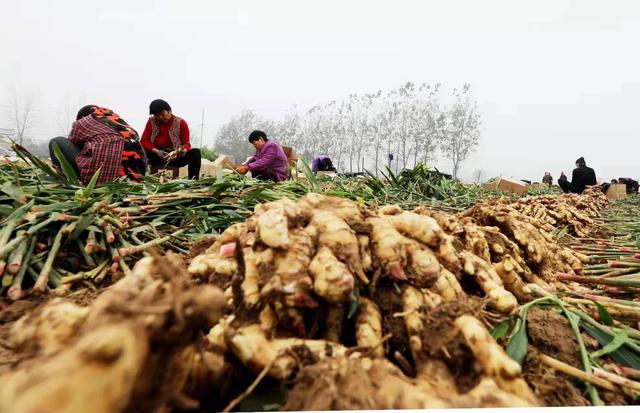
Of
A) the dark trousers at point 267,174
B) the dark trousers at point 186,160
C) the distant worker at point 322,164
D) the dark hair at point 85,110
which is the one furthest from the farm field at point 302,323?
the distant worker at point 322,164

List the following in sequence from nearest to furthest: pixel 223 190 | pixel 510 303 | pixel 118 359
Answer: pixel 118 359, pixel 510 303, pixel 223 190

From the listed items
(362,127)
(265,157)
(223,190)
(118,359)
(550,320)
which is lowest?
(550,320)

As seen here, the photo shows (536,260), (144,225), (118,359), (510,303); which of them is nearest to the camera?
(118,359)

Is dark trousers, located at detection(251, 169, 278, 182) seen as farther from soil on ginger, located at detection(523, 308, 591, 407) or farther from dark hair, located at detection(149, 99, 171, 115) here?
soil on ginger, located at detection(523, 308, 591, 407)

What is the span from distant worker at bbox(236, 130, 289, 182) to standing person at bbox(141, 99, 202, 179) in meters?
0.52

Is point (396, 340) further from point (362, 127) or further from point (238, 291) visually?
point (362, 127)

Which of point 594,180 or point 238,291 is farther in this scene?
point 594,180

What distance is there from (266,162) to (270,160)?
0.05 meters

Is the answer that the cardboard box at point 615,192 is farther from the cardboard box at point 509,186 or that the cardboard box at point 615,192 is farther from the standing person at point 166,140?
the standing person at point 166,140

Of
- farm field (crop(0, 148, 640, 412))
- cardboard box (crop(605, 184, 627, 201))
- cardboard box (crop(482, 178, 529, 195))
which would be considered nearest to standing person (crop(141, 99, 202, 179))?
farm field (crop(0, 148, 640, 412))

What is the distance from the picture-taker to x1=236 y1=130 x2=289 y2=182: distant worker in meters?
3.66

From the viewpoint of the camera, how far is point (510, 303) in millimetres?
Answer: 770

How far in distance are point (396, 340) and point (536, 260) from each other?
2.80ft

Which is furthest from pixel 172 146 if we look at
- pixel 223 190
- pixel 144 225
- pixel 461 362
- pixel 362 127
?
pixel 362 127
